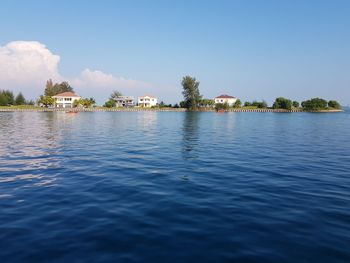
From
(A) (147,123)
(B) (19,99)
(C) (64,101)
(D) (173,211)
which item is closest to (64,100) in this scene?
(C) (64,101)

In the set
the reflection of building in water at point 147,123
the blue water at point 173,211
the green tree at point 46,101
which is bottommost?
the blue water at point 173,211

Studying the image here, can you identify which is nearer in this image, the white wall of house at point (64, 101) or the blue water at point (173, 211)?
the blue water at point (173, 211)

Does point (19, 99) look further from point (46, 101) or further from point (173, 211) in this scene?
point (173, 211)

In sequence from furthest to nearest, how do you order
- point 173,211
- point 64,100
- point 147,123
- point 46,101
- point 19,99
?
point 19,99 < point 64,100 < point 46,101 < point 147,123 < point 173,211

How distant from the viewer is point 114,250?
801cm

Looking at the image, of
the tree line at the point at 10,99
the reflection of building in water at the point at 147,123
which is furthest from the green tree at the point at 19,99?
the reflection of building in water at the point at 147,123

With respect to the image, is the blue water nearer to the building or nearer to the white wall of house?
the building

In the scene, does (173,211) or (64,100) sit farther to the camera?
(64,100)

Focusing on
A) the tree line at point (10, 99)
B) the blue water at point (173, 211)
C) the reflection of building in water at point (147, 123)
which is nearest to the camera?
the blue water at point (173, 211)

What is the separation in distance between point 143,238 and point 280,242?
4.20 meters

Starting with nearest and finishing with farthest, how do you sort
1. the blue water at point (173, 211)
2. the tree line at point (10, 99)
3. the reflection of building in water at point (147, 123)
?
the blue water at point (173, 211) < the reflection of building in water at point (147, 123) < the tree line at point (10, 99)

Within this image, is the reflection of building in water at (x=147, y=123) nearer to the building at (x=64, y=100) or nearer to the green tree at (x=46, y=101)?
the green tree at (x=46, y=101)

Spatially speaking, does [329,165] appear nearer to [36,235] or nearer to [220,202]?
[220,202]

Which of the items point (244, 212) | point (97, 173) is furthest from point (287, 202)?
point (97, 173)
